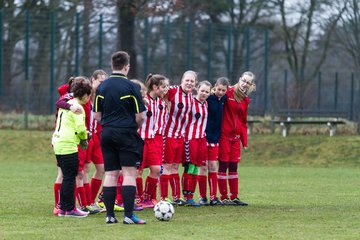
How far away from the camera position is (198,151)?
530 inches

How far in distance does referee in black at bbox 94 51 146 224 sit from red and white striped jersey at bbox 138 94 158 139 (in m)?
2.06

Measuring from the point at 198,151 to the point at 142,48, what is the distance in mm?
20930

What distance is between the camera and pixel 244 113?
45.7 feet

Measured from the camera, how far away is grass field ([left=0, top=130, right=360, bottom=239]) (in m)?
9.94

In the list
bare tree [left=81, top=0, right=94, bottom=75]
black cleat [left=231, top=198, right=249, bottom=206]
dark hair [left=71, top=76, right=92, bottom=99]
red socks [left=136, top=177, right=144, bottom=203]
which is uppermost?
bare tree [left=81, top=0, right=94, bottom=75]

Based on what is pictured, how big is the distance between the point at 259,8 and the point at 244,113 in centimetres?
3197

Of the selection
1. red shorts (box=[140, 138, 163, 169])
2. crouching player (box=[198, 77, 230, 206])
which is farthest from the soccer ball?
crouching player (box=[198, 77, 230, 206])

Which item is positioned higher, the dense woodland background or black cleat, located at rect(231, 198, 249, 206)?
the dense woodland background

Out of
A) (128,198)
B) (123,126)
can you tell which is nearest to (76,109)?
(123,126)

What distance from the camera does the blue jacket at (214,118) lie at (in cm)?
1365

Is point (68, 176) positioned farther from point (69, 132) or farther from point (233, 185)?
point (233, 185)

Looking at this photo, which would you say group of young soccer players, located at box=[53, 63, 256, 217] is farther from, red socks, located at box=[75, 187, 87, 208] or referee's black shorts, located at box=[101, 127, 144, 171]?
referee's black shorts, located at box=[101, 127, 144, 171]

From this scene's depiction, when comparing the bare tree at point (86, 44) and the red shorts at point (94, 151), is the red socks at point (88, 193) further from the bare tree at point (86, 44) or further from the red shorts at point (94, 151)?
the bare tree at point (86, 44)

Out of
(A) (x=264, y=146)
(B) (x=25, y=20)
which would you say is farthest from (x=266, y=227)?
(B) (x=25, y=20)
